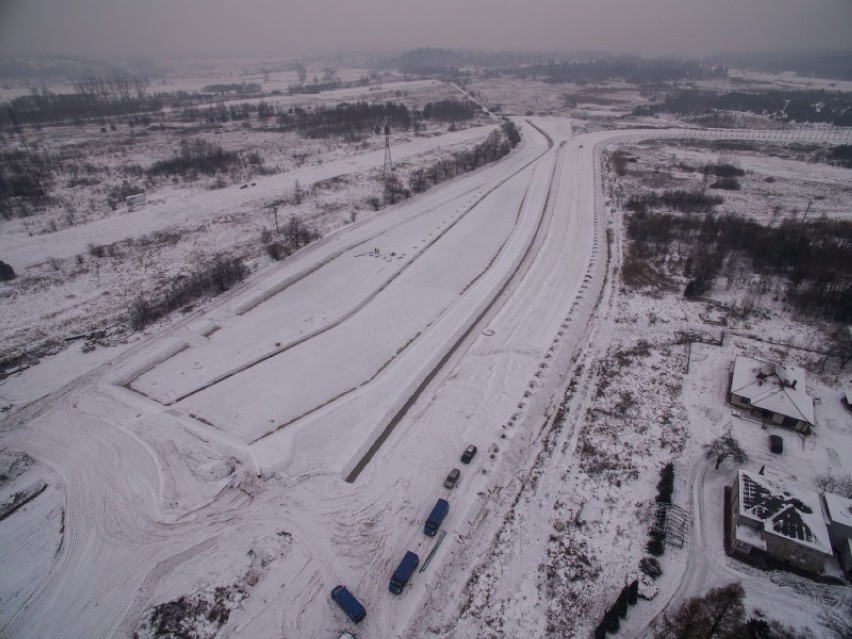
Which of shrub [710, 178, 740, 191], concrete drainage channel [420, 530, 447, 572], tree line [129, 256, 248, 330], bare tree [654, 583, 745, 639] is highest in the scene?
shrub [710, 178, 740, 191]

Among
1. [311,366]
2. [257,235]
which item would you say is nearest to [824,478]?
[311,366]

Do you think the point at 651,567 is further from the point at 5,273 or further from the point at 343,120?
the point at 343,120

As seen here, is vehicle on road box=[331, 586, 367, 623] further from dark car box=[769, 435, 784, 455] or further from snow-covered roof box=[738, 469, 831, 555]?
dark car box=[769, 435, 784, 455]

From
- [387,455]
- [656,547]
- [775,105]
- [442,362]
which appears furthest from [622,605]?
[775,105]

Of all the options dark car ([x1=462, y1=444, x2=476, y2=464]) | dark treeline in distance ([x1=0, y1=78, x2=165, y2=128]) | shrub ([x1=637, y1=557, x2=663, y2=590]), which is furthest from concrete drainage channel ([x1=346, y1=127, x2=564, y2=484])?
dark treeline in distance ([x1=0, y1=78, x2=165, y2=128])

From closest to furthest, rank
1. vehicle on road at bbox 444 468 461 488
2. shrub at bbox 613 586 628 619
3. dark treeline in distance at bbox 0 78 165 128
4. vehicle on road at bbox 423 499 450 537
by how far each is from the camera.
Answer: shrub at bbox 613 586 628 619 → vehicle on road at bbox 423 499 450 537 → vehicle on road at bbox 444 468 461 488 → dark treeline in distance at bbox 0 78 165 128

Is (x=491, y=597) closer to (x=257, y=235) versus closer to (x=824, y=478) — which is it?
(x=824, y=478)
